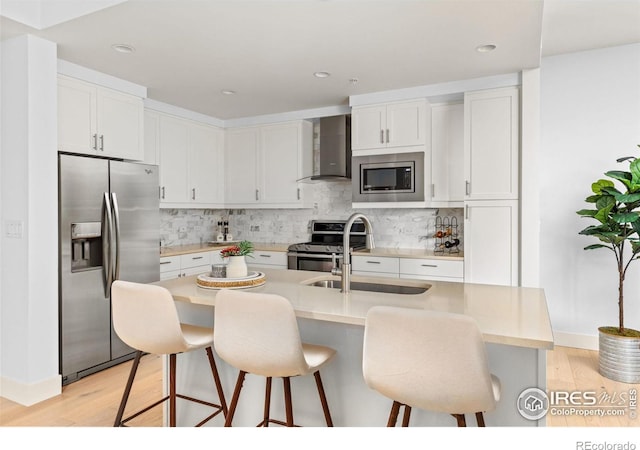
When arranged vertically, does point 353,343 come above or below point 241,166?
below

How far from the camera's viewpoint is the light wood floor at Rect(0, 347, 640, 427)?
2.53m

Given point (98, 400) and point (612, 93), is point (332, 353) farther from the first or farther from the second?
point (612, 93)

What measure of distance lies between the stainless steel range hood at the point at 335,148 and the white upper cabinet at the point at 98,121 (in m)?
1.82

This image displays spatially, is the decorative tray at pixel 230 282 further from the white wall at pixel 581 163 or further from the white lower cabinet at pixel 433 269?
Result: the white wall at pixel 581 163

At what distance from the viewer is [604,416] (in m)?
2.57

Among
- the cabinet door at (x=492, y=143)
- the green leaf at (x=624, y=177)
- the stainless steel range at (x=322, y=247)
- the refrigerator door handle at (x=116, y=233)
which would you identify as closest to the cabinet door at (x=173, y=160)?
the refrigerator door handle at (x=116, y=233)

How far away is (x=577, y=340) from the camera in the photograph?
3.85m

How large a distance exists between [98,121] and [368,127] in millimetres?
2375

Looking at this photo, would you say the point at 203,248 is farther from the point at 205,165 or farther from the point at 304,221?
the point at 304,221

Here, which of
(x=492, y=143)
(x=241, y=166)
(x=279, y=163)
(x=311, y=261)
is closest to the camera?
(x=492, y=143)

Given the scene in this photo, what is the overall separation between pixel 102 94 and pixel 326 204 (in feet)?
8.35

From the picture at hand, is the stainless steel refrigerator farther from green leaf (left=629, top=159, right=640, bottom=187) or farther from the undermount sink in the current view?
green leaf (left=629, top=159, right=640, bottom=187)

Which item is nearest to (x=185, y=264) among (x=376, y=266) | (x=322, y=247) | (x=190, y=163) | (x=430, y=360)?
(x=190, y=163)

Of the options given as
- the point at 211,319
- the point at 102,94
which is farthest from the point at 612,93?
the point at 102,94
